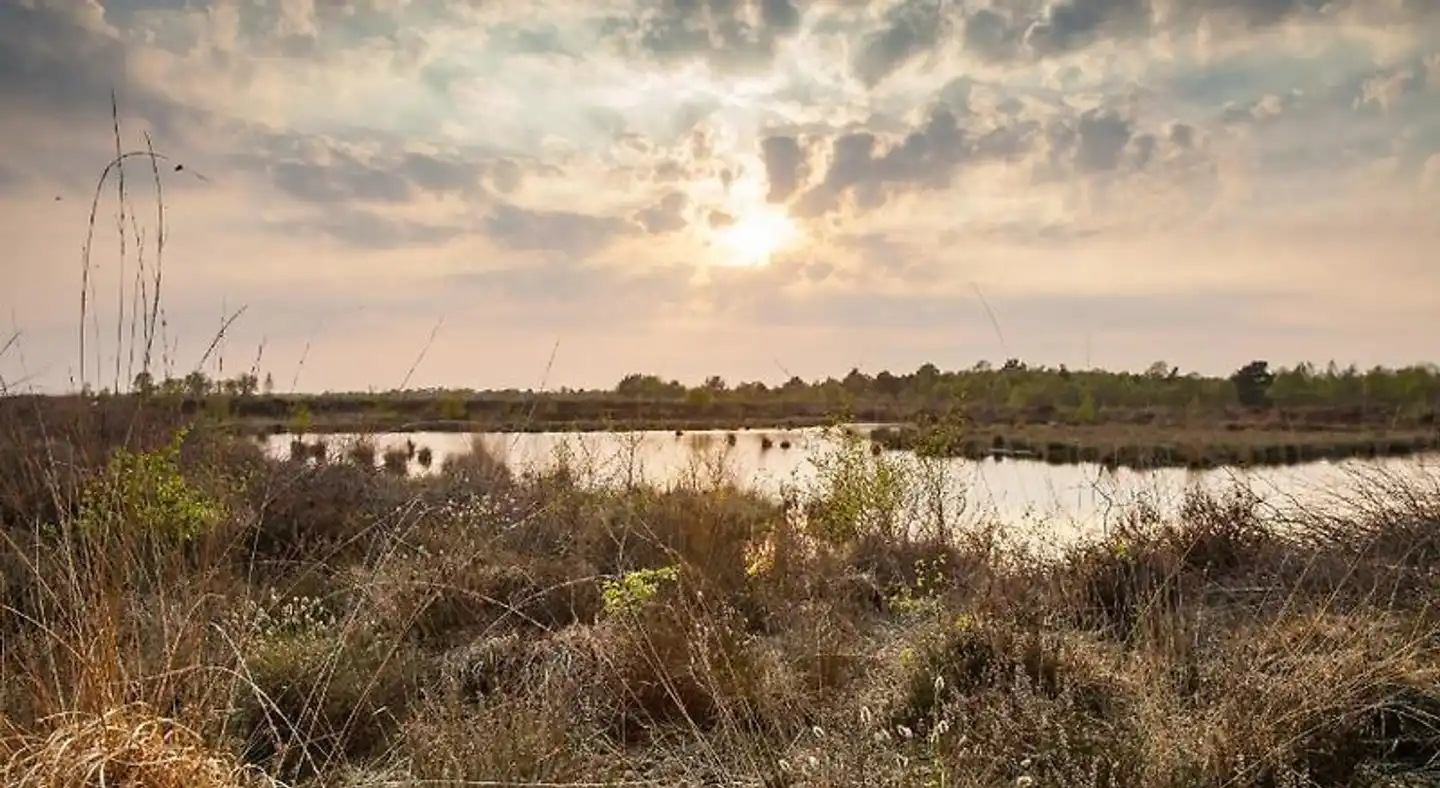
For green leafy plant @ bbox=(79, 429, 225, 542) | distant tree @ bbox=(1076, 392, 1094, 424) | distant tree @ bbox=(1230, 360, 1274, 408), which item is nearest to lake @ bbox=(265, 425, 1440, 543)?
green leafy plant @ bbox=(79, 429, 225, 542)

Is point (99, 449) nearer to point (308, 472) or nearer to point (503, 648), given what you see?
point (308, 472)

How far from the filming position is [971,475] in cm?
1199

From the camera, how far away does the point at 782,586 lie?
625 centimetres

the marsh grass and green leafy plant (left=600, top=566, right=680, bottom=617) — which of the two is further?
green leafy plant (left=600, top=566, right=680, bottom=617)

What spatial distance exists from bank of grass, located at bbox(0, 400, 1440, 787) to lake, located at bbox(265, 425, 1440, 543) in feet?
1.00

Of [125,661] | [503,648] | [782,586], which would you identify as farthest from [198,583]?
[782,586]

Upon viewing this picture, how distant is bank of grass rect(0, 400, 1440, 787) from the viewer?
9.88ft

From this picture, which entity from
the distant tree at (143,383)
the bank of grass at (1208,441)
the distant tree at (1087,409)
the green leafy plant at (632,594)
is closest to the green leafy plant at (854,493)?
the green leafy plant at (632,594)

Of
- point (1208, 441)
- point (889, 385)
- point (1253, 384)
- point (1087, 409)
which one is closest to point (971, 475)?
point (889, 385)

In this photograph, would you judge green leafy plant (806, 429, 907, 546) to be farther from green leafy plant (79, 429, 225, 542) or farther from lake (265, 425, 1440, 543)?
green leafy plant (79, 429, 225, 542)

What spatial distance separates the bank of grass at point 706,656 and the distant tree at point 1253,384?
40.0 meters

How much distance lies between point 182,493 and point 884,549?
5038mm

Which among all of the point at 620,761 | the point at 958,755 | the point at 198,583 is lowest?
the point at 620,761

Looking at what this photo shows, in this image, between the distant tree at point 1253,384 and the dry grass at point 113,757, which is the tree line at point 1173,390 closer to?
the distant tree at point 1253,384
